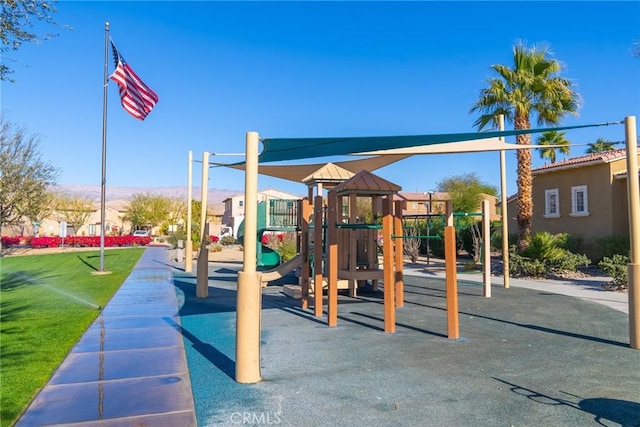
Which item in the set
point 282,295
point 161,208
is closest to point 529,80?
point 282,295

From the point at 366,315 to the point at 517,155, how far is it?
12.0 m

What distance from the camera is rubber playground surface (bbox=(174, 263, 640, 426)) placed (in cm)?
376

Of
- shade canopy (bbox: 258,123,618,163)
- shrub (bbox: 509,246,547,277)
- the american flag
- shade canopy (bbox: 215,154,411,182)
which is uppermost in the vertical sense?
the american flag

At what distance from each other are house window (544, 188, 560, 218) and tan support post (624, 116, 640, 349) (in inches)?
622

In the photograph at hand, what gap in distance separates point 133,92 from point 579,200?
701 inches

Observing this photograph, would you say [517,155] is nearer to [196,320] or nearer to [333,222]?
[333,222]

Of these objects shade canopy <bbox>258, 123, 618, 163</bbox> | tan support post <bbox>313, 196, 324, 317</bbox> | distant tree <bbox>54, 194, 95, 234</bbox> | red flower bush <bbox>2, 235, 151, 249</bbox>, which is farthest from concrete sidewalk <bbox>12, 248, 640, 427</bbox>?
distant tree <bbox>54, 194, 95, 234</bbox>

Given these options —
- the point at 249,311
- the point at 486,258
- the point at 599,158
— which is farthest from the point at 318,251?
the point at 599,158

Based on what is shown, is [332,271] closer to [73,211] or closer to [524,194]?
[524,194]

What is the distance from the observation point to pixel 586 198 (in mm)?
A: 18812

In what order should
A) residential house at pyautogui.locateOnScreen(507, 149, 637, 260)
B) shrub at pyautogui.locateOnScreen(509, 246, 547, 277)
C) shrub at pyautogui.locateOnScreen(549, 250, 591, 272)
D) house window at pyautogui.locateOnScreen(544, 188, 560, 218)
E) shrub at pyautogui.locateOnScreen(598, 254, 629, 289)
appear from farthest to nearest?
house window at pyautogui.locateOnScreen(544, 188, 560, 218), residential house at pyautogui.locateOnScreen(507, 149, 637, 260), shrub at pyautogui.locateOnScreen(549, 250, 591, 272), shrub at pyautogui.locateOnScreen(509, 246, 547, 277), shrub at pyautogui.locateOnScreen(598, 254, 629, 289)

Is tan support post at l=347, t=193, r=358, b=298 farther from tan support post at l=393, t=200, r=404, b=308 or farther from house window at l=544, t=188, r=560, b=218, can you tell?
house window at l=544, t=188, r=560, b=218

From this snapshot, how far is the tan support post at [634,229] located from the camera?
584cm

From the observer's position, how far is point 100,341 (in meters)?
6.27
